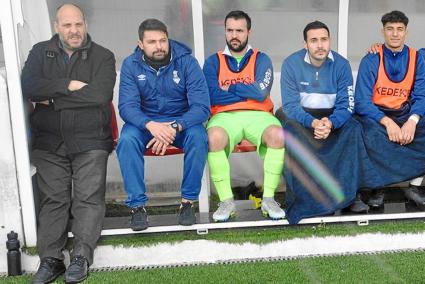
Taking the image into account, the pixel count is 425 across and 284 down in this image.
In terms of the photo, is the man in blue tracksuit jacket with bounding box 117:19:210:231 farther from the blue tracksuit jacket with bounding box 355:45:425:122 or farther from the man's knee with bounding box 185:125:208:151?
the blue tracksuit jacket with bounding box 355:45:425:122

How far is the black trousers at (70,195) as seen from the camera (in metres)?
3.34

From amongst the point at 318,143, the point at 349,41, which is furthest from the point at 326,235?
the point at 349,41

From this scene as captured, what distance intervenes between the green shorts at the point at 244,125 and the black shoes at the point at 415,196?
3.74ft

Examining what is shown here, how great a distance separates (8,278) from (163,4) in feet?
7.53

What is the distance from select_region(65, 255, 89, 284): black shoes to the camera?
10.3ft

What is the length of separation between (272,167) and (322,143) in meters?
0.38

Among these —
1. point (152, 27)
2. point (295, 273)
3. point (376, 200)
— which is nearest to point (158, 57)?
point (152, 27)

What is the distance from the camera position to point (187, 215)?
3512mm

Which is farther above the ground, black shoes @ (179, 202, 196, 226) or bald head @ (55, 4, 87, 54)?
bald head @ (55, 4, 87, 54)

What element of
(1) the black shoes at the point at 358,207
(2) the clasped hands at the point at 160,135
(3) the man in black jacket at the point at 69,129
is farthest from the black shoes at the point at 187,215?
(1) the black shoes at the point at 358,207

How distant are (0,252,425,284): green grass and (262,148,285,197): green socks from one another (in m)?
0.51

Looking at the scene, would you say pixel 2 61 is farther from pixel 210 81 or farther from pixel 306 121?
pixel 306 121

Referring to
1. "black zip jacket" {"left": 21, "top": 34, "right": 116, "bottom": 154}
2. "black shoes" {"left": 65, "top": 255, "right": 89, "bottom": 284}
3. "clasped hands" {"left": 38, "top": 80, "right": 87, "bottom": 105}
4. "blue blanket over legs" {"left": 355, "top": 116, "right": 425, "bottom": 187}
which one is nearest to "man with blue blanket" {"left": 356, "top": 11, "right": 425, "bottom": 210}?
"blue blanket over legs" {"left": 355, "top": 116, "right": 425, "bottom": 187}

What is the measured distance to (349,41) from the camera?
4461mm
